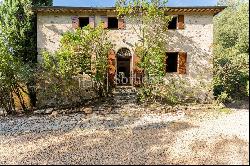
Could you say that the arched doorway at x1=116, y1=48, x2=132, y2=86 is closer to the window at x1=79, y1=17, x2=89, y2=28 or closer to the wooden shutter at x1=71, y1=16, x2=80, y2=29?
the window at x1=79, y1=17, x2=89, y2=28

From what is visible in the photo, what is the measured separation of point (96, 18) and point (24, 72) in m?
6.23

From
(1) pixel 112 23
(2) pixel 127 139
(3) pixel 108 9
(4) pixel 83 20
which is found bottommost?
(2) pixel 127 139

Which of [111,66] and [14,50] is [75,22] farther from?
[14,50]

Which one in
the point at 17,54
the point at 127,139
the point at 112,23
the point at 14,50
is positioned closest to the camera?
the point at 127,139

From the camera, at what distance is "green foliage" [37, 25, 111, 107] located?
750 inches

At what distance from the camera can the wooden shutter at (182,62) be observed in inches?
888

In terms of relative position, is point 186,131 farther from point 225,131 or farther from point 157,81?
point 157,81

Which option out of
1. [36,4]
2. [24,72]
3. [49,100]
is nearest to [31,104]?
[49,100]

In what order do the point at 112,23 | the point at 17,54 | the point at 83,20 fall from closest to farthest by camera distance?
1. the point at 17,54
2. the point at 83,20
3. the point at 112,23

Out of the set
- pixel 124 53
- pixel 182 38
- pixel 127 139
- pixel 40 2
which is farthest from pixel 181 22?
pixel 127 139

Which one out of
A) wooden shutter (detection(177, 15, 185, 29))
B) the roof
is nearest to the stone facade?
wooden shutter (detection(177, 15, 185, 29))

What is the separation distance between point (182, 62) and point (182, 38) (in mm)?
1583

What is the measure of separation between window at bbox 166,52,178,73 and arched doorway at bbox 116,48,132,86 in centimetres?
251

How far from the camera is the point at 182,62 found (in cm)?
2258
